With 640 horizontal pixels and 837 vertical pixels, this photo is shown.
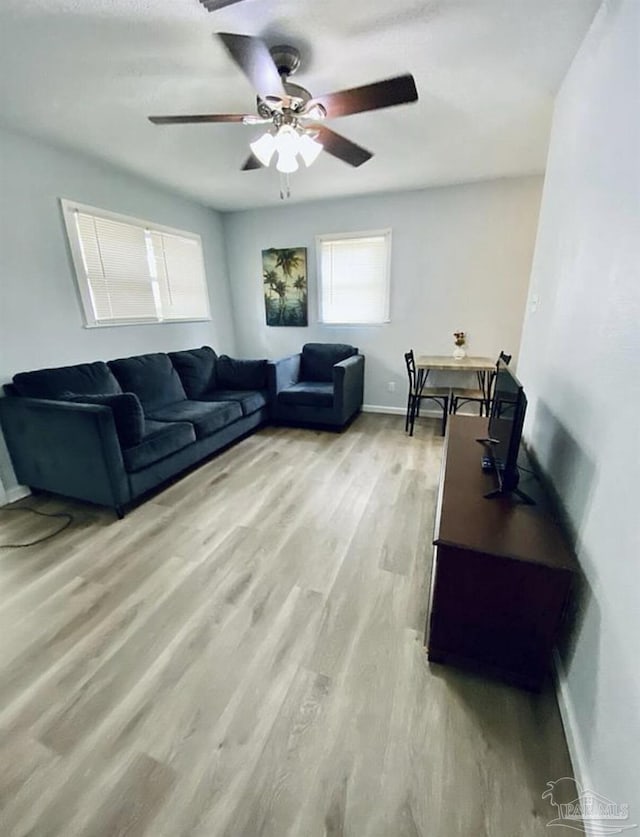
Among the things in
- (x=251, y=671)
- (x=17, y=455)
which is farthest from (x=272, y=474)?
(x=17, y=455)

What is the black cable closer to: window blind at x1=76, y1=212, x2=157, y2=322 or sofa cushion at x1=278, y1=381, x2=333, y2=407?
window blind at x1=76, y1=212, x2=157, y2=322

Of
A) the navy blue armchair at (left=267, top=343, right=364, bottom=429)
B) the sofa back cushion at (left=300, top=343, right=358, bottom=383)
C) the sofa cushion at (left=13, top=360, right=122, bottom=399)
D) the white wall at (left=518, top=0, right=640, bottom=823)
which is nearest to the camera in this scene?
the white wall at (left=518, top=0, right=640, bottom=823)

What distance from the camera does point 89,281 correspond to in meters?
2.98

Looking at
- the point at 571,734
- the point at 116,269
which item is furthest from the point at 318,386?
the point at 571,734

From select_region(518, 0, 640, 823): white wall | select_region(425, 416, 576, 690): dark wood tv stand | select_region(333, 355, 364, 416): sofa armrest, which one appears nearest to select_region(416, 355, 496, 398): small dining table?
select_region(333, 355, 364, 416): sofa armrest

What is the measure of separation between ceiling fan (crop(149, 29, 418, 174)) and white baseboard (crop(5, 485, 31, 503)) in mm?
2618

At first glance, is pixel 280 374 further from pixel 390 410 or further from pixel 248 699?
pixel 248 699

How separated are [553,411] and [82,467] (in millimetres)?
2775

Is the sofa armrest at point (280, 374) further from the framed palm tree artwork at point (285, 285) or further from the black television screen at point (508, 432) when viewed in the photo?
the black television screen at point (508, 432)

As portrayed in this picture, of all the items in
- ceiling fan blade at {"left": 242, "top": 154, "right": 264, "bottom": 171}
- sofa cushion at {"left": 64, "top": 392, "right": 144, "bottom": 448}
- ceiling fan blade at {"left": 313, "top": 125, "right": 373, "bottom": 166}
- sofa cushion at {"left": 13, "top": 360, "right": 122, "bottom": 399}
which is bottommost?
sofa cushion at {"left": 64, "top": 392, "right": 144, "bottom": 448}

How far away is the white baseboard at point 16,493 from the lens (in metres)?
2.51

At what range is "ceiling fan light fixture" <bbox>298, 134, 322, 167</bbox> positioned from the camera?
1828 mm

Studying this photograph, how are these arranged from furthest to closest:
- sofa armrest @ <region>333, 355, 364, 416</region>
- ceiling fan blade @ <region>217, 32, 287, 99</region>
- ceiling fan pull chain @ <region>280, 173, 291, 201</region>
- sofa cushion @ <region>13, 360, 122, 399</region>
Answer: sofa armrest @ <region>333, 355, 364, 416</region> < ceiling fan pull chain @ <region>280, 173, 291, 201</region> < sofa cushion @ <region>13, 360, 122, 399</region> < ceiling fan blade @ <region>217, 32, 287, 99</region>

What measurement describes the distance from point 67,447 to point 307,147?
2327mm
